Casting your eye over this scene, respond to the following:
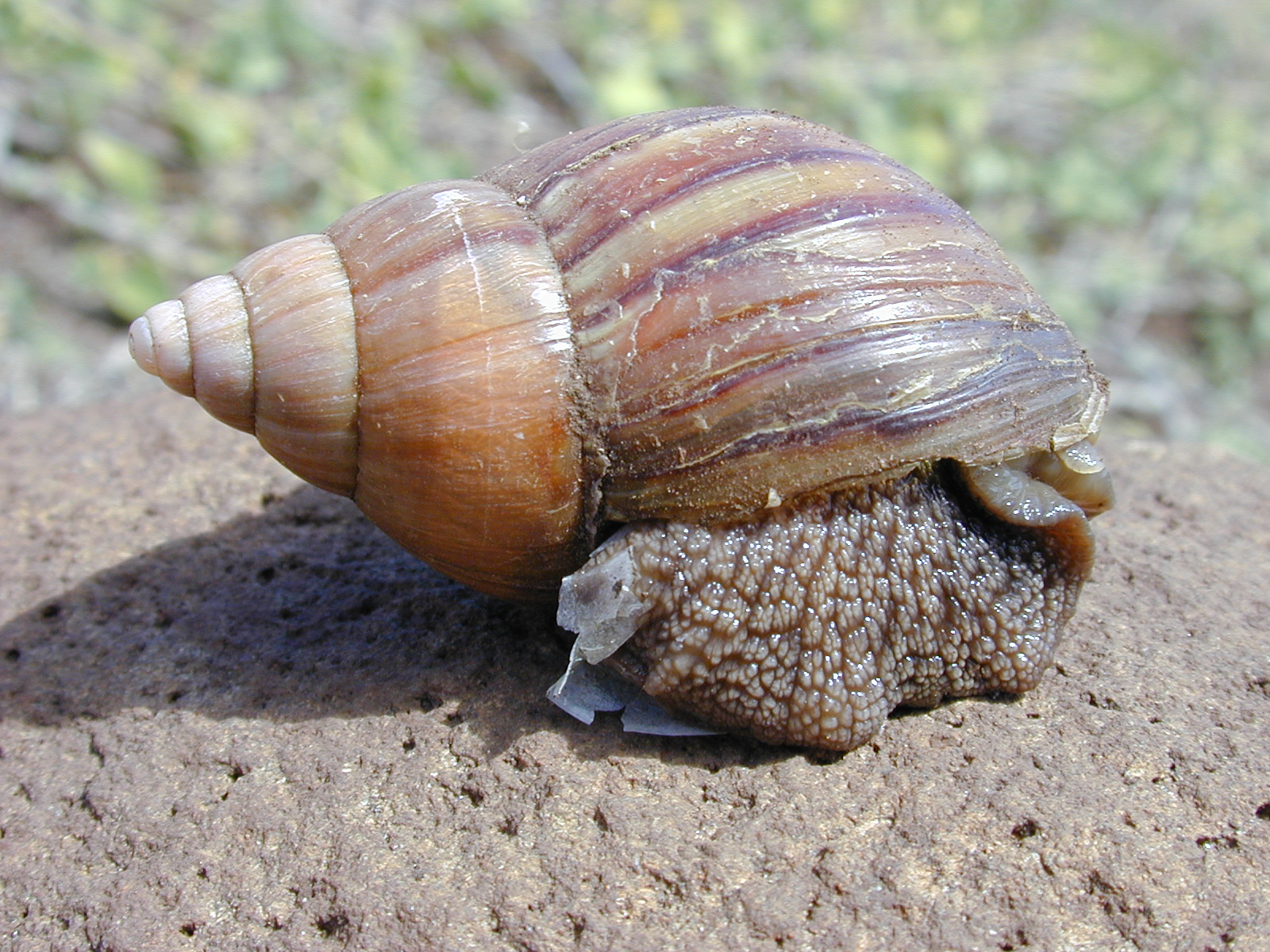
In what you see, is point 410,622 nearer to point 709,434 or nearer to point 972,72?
point 709,434

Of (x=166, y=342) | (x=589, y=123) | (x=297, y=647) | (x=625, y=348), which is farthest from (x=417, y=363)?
(x=589, y=123)

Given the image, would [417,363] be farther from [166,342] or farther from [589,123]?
[589,123]

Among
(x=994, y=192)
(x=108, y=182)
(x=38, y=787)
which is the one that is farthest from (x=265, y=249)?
(x=994, y=192)

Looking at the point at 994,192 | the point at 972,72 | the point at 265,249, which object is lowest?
the point at 994,192

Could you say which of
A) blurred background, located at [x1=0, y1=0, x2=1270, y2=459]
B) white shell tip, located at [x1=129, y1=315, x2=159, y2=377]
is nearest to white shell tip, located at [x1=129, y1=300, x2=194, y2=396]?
white shell tip, located at [x1=129, y1=315, x2=159, y2=377]

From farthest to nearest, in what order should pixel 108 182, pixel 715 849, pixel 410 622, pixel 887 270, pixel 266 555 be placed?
pixel 108 182
pixel 266 555
pixel 410 622
pixel 887 270
pixel 715 849

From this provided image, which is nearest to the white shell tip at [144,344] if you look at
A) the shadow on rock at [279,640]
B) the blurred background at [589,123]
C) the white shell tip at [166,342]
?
the white shell tip at [166,342]

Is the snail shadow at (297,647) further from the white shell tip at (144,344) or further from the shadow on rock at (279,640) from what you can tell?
the white shell tip at (144,344)

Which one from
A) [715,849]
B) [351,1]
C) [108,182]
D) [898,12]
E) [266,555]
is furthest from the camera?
[898,12]
